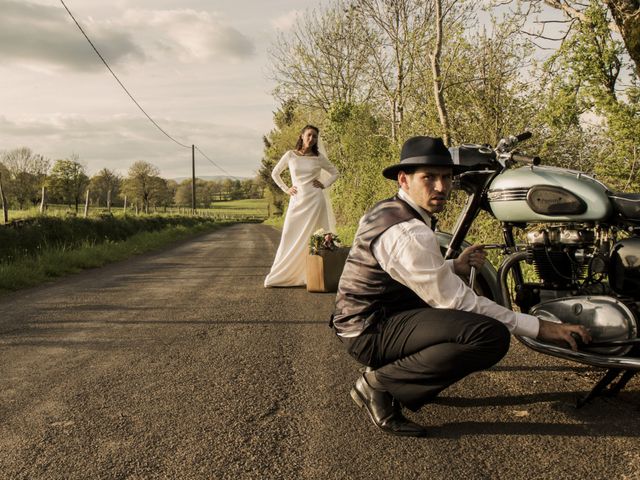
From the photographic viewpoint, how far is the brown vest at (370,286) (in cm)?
302

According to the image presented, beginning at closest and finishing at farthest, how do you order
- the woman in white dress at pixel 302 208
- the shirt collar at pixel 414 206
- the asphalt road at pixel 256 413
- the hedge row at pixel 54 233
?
the asphalt road at pixel 256 413 < the shirt collar at pixel 414 206 < the woman in white dress at pixel 302 208 < the hedge row at pixel 54 233

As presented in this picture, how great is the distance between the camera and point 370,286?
122 inches

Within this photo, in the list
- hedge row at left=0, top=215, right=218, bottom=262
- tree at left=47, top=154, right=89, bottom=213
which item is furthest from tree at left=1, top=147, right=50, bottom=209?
hedge row at left=0, top=215, right=218, bottom=262

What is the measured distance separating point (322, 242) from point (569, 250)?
4418mm

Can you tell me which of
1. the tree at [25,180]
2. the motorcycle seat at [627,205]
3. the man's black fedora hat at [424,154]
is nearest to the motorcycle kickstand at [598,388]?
the motorcycle seat at [627,205]

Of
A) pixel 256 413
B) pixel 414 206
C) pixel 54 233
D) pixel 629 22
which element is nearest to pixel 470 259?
pixel 414 206

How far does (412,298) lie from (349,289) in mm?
397

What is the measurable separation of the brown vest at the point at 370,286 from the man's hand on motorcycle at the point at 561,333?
0.72 meters

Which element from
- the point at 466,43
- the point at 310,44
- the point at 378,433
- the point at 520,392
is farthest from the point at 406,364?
the point at 310,44

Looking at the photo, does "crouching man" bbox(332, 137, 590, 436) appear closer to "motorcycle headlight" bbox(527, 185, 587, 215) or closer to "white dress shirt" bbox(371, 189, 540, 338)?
"white dress shirt" bbox(371, 189, 540, 338)

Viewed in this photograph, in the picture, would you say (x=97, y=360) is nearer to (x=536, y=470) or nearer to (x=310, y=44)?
(x=536, y=470)

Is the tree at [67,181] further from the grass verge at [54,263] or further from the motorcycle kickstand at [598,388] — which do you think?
the motorcycle kickstand at [598,388]

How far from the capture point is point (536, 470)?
8.31ft

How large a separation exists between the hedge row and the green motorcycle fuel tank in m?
9.87
